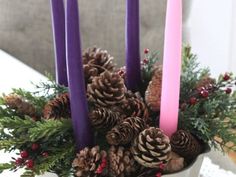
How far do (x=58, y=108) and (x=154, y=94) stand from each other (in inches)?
3.9

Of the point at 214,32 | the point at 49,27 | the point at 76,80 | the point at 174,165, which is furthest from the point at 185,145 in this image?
the point at 214,32

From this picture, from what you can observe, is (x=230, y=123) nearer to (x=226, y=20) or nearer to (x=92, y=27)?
(x=92, y=27)

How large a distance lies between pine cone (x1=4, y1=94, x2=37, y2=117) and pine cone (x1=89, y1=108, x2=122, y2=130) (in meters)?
0.07

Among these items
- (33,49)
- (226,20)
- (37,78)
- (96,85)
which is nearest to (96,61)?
(96,85)

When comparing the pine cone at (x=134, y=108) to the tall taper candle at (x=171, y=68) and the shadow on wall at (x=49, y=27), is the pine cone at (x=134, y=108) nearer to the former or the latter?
the tall taper candle at (x=171, y=68)

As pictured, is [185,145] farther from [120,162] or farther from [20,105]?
[20,105]

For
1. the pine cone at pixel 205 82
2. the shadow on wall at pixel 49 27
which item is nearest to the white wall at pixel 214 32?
the shadow on wall at pixel 49 27

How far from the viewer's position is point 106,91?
456mm

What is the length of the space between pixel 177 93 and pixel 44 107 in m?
0.14

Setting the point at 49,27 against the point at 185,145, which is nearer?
the point at 185,145

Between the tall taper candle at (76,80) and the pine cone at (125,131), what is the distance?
0.03m

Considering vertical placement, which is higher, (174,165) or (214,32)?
(214,32)

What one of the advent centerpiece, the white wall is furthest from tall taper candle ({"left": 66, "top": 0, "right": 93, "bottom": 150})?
the white wall

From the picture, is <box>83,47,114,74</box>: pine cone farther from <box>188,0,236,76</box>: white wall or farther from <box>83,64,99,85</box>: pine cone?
<box>188,0,236,76</box>: white wall
